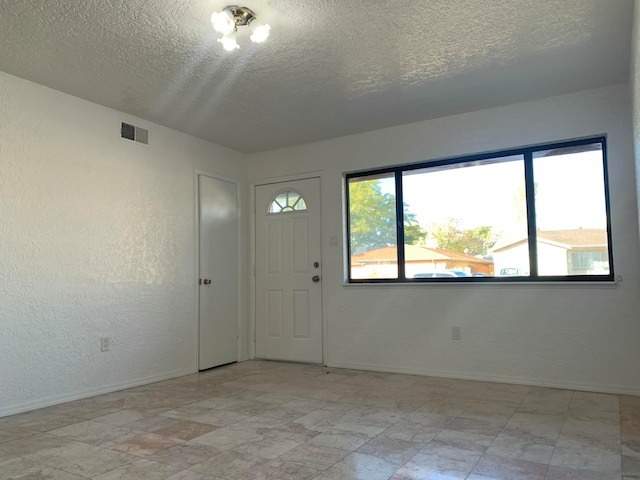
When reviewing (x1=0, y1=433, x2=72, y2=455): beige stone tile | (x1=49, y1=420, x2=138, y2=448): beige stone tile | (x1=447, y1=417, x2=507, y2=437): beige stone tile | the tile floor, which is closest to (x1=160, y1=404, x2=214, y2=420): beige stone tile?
the tile floor

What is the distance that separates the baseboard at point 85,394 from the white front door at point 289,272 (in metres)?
1.05

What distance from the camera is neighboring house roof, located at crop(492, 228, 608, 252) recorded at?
378 centimetres

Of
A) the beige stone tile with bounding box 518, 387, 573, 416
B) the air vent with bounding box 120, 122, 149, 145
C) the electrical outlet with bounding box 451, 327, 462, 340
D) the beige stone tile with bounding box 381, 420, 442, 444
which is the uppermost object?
the air vent with bounding box 120, 122, 149, 145

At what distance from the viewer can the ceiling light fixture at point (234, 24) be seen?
8.46 ft

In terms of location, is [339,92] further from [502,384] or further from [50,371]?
[50,371]

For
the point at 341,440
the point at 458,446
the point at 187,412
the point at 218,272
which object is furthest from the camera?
the point at 218,272

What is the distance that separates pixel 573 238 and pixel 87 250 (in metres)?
4.03

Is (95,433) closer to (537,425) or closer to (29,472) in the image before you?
(29,472)

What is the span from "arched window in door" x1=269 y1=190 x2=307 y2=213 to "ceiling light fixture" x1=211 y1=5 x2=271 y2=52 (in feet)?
8.50

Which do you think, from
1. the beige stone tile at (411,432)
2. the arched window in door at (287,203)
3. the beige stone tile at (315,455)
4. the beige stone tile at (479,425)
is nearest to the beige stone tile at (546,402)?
the beige stone tile at (479,425)

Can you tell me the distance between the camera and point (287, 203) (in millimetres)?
5348

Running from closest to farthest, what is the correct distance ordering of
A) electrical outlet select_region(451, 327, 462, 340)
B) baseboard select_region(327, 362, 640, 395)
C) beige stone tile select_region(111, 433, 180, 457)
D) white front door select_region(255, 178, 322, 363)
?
beige stone tile select_region(111, 433, 180, 457), baseboard select_region(327, 362, 640, 395), electrical outlet select_region(451, 327, 462, 340), white front door select_region(255, 178, 322, 363)

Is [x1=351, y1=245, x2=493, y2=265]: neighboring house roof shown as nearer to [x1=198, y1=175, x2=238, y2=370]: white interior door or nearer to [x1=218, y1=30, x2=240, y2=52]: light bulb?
[x1=198, y1=175, x2=238, y2=370]: white interior door

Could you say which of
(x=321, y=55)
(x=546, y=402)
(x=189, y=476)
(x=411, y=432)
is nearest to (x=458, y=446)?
(x=411, y=432)
